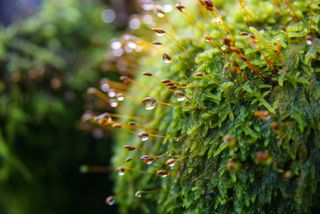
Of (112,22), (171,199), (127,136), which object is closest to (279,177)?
(171,199)

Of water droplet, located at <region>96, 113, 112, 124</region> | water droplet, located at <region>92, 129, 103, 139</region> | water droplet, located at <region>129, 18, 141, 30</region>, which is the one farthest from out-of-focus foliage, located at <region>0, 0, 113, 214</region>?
water droplet, located at <region>96, 113, 112, 124</region>

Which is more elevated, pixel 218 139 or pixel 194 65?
pixel 194 65

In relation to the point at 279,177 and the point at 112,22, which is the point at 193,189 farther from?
the point at 112,22

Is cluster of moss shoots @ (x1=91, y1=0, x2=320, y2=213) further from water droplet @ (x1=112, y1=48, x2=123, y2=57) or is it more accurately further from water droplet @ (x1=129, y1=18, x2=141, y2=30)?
water droplet @ (x1=129, y1=18, x2=141, y2=30)

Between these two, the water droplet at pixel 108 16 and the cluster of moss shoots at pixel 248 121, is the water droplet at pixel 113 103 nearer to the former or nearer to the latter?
the cluster of moss shoots at pixel 248 121

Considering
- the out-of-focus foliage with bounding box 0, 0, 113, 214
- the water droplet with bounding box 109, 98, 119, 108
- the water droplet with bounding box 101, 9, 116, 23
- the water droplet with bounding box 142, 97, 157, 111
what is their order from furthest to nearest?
the water droplet with bounding box 101, 9, 116, 23 < the out-of-focus foliage with bounding box 0, 0, 113, 214 < the water droplet with bounding box 109, 98, 119, 108 < the water droplet with bounding box 142, 97, 157, 111

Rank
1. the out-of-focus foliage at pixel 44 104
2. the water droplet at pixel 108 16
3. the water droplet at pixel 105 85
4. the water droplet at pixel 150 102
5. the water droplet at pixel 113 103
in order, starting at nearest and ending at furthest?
the water droplet at pixel 150 102, the water droplet at pixel 113 103, the water droplet at pixel 105 85, the out-of-focus foliage at pixel 44 104, the water droplet at pixel 108 16

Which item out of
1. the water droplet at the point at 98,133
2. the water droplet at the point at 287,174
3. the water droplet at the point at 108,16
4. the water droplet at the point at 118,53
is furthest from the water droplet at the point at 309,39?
the water droplet at the point at 108,16

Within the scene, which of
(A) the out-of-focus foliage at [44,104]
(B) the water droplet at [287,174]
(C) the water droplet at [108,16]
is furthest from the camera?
(C) the water droplet at [108,16]
